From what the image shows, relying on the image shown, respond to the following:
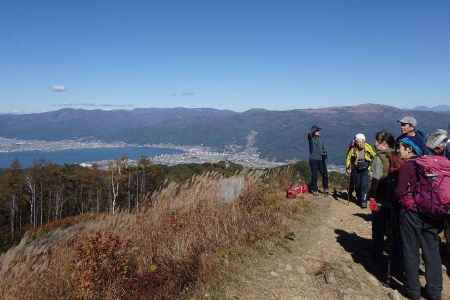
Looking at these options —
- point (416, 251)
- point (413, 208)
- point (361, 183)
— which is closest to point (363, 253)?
point (416, 251)

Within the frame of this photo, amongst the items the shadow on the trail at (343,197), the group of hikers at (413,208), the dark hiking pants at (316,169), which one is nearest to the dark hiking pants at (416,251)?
the group of hikers at (413,208)

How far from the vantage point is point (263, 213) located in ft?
21.2

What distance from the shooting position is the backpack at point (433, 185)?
342cm

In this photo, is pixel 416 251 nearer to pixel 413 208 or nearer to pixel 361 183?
pixel 413 208

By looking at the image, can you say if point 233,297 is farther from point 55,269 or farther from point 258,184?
point 258,184

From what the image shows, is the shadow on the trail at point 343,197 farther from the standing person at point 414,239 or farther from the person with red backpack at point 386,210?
the standing person at point 414,239

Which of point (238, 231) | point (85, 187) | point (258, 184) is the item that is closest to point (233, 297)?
point (238, 231)

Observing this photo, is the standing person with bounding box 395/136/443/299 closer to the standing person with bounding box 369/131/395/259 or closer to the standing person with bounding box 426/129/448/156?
the standing person with bounding box 369/131/395/259

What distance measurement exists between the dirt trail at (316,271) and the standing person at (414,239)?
1.07 ft

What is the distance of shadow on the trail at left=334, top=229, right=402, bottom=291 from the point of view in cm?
449

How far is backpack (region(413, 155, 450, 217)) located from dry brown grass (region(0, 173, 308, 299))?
235 cm

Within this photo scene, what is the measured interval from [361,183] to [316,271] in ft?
14.5

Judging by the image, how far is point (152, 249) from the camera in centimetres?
458

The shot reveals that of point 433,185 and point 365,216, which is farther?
point 365,216
